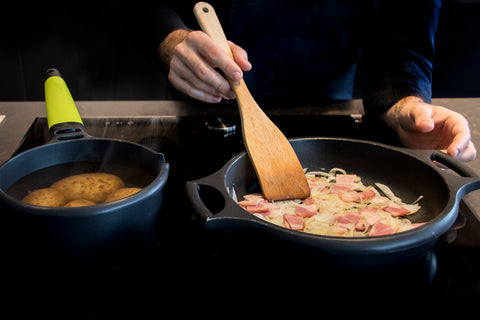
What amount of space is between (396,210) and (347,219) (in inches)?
4.9

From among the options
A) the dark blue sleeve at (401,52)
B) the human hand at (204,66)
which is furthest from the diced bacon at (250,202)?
the dark blue sleeve at (401,52)

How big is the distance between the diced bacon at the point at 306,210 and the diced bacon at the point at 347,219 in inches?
2.0

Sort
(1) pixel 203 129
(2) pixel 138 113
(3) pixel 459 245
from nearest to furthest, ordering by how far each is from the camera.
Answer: (3) pixel 459 245 → (1) pixel 203 129 → (2) pixel 138 113

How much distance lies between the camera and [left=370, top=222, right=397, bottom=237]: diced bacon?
0.69 m

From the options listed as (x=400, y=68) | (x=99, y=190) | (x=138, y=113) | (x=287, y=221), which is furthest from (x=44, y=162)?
(x=400, y=68)

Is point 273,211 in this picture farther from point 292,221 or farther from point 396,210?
point 396,210

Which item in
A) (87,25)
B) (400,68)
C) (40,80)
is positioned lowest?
(40,80)

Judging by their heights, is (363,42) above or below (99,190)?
above

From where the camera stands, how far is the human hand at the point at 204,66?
0.94m

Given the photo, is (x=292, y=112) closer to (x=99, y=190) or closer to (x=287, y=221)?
(x=287, y=221)

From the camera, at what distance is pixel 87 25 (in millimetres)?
2623

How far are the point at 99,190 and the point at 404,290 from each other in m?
0.54

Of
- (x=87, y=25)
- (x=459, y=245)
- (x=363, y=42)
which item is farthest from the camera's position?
(x=87, y=25)

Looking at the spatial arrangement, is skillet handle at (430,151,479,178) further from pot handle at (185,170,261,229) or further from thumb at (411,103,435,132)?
pot handle at (185,170,261,229)
